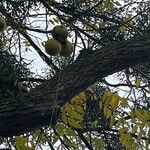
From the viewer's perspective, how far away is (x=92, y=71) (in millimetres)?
2100

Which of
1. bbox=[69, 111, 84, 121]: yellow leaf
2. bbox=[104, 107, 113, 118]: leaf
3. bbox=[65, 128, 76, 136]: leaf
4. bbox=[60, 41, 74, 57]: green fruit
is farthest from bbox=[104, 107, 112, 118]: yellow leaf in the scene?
bbox=[60, 41, 74, 57]: green fruit

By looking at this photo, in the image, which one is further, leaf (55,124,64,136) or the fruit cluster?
leaf (55,124,64,136)

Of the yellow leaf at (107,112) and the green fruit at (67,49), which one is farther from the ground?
the green fruit at (67,49)

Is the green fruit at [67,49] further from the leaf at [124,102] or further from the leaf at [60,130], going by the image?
the leaf at [60,130]

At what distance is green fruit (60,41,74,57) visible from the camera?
2.12 metres

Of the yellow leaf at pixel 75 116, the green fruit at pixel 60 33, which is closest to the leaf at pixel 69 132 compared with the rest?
the yellow leaf at pixel 75 116

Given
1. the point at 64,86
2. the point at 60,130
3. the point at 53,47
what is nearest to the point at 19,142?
the point at 64,86

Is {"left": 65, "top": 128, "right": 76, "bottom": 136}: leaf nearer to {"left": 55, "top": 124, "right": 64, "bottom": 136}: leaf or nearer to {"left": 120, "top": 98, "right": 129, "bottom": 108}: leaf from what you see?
{"left": 55, "top": 124, "right": 64, "bottom": 136}: leaf

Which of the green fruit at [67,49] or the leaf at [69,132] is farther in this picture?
the leaf at [69,132]

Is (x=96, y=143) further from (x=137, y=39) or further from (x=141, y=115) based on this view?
(x=137, y=39)

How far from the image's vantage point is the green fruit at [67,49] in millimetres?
2121

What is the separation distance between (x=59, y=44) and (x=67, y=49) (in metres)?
0.04

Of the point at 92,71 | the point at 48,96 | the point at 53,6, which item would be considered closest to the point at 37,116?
the point at 48,96

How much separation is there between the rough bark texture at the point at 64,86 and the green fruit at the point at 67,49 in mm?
58
